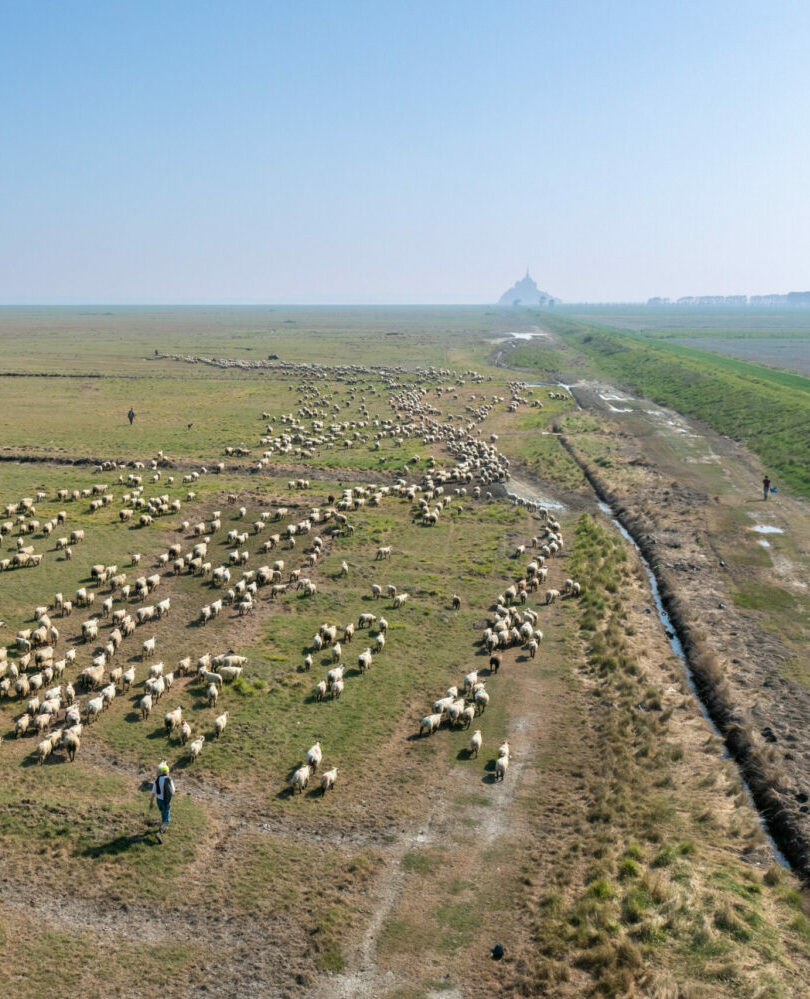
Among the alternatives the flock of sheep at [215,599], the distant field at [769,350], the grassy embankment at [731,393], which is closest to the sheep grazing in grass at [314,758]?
the flock of sheep at [215,599]

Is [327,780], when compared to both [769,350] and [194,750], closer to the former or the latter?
[194,750]

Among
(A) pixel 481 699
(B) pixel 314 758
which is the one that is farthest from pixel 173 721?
(A) pixel 481 699

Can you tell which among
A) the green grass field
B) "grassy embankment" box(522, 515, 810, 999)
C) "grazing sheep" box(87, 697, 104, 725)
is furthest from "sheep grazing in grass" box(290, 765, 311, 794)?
"grazing sheep" box(87, 697, 104, 725)

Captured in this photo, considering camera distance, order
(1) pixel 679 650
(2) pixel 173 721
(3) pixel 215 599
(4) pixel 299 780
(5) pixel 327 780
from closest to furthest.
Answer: (4) pixel 299 780, (5) pixel 327 780, (2) pixel 173 721, (1) pixel 679 650, (3) pixel 215 599

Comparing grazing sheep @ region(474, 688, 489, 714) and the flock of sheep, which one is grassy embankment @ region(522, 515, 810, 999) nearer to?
grazing sheep @ region(474, 688, 489, 714)

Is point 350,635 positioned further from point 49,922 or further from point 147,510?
point 147,510
